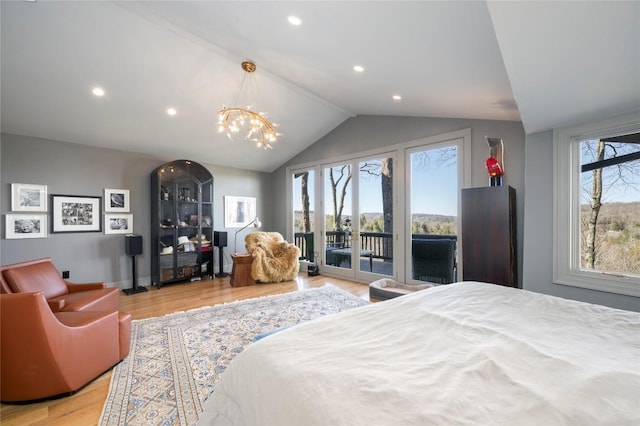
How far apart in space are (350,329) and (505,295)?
1.16 m

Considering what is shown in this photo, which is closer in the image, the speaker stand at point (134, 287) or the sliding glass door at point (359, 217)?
the speaker stand at point (134, 287)

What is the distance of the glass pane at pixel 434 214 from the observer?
400cm

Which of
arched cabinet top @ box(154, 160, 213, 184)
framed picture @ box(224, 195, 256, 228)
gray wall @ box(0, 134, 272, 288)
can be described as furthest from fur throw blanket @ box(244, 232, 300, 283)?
gray wall @ box(0, 134, 272, 288)

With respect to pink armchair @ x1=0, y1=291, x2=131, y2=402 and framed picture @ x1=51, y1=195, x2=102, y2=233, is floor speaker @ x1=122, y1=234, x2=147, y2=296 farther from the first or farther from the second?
pink armchair @ x1=0, y1=291, x2=131, y2=402

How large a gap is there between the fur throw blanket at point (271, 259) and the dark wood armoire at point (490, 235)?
3.13m

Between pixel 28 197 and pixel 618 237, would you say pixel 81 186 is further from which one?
pixel 618 237

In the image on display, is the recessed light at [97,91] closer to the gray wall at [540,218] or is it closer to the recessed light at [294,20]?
the recessed light at [294,20]

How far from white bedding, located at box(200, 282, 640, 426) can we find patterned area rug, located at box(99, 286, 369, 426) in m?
1.05

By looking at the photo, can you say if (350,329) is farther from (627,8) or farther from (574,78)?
(574,78)

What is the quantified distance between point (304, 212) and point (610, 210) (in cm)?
486

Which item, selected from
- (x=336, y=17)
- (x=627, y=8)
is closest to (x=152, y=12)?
(x=336, y=17)

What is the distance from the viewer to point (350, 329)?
1.22m

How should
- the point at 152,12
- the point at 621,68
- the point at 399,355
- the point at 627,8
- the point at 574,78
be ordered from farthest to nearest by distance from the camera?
the point at 152,12 → the point at 574,78 → the point at 621,68 → the point at 627,8 → the point at 399,355

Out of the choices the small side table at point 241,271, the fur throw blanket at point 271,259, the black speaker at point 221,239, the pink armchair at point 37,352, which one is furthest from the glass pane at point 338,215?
the pink armchair at point 37,352
